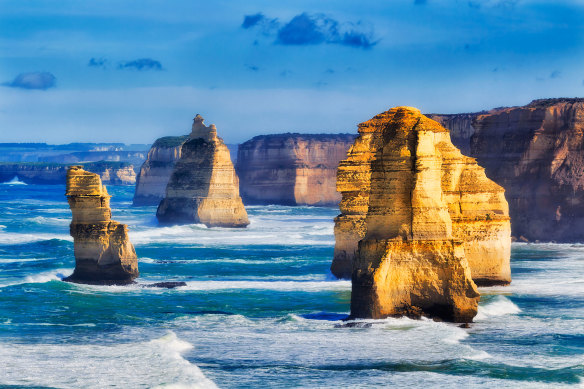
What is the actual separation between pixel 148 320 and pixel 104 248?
6756 millimetres

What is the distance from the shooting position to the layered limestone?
2861 centimetres

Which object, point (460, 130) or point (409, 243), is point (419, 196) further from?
point (460, 130)

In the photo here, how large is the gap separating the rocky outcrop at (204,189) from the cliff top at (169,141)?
60576 mm

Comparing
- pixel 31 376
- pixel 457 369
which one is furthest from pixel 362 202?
pixel 31 376

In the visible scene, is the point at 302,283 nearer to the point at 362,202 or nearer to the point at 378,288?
the point at 362,202

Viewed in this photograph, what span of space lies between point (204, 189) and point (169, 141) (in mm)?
66129

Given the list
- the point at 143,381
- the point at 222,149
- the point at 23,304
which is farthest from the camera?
the point at 222,149

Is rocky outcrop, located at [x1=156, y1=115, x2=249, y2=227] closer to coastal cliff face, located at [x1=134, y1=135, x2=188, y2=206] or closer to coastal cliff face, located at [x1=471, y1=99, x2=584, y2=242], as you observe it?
coastal cliff face, located at [x1=471, y1=99, x2=584, y2=242]

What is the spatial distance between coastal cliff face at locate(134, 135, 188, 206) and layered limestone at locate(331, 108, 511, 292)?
90.6m

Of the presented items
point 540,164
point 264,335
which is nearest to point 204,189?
point 540,164

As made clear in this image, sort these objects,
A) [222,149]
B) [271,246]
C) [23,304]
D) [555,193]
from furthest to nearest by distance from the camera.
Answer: [222,149]
[555,193]
[271,246]
[23,304]

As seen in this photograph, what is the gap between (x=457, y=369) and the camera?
23.5m

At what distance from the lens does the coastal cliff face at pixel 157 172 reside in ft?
430

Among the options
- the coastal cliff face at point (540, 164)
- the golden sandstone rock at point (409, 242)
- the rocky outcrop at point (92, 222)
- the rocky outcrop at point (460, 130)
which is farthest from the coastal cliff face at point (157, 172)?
the golden sandstone rock at point (409, 242)
